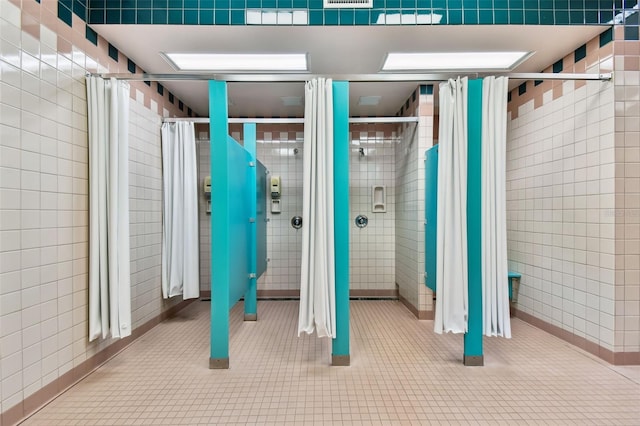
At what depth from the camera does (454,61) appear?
2846 mm

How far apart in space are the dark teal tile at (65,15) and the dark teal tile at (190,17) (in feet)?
2.41

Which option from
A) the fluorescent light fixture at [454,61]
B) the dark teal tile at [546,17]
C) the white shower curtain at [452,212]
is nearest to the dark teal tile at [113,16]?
the fluorescent light fixture at [454,61]

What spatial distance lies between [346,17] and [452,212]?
164cm

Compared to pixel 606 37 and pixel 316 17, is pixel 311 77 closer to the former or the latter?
pixel 316 17

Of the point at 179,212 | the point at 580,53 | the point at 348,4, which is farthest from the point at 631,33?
the point at 179,212

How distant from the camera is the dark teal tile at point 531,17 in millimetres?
2217

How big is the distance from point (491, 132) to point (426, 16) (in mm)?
995

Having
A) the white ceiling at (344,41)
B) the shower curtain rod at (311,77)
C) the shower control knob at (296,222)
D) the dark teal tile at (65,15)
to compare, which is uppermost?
the white ceiling at (344,41)

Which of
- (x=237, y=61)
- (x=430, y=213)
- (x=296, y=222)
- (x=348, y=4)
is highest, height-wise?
(x=348, y=4)

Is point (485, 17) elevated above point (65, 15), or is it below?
above

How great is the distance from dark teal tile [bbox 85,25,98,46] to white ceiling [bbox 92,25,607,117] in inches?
1.5

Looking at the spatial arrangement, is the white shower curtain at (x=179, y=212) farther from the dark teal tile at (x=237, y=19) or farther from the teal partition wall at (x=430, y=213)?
the teal partition wall at (x=430, y=213)

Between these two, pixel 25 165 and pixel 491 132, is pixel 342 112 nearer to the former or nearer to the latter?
pixel 491 132

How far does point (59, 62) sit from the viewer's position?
75.3 inches
